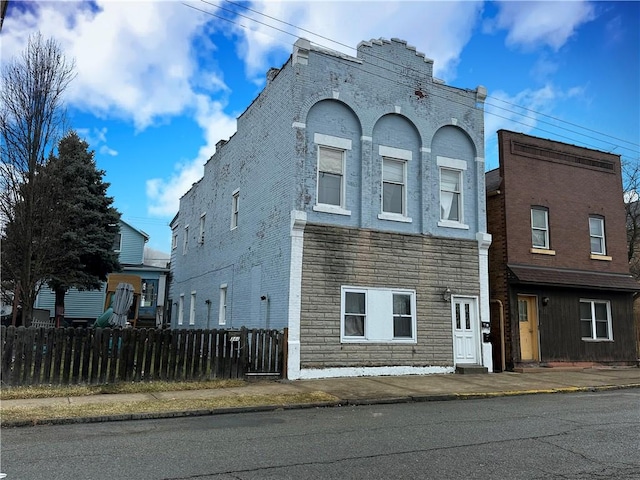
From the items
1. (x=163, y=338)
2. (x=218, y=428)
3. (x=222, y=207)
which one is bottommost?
(x=218, y=428)

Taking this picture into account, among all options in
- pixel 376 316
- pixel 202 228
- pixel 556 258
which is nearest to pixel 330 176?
pixel 376 316

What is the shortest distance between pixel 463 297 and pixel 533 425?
28.7 feet

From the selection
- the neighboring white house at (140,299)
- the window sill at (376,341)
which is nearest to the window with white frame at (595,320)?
the window sill at (376,341)

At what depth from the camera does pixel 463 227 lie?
17.2m

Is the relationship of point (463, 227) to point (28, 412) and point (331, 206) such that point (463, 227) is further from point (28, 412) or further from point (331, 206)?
point (28, 412)

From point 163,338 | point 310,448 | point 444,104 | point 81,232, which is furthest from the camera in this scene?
point 81,232

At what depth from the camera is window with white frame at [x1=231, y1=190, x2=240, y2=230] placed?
2003 centimetres

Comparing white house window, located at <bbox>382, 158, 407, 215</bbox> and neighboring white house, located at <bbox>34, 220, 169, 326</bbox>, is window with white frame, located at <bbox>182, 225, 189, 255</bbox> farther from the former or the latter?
white house window, located at <bbox>382, 158, 407, 215</bbox>

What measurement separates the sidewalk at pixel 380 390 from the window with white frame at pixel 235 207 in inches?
329

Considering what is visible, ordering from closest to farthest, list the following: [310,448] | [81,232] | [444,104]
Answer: [310,448] → [444,104] → [81,232]

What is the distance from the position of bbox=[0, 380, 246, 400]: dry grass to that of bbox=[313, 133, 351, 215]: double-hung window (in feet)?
19.1

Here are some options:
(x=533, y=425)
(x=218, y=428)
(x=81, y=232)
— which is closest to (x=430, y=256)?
(x=533, y=425)

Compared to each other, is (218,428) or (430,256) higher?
(430,256)

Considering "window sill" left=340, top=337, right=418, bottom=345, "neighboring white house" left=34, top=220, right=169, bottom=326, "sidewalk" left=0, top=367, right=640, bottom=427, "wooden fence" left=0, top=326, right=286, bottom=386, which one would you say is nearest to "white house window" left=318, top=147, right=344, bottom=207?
"window sill" left=340, top=337, right=418, bottom=345
